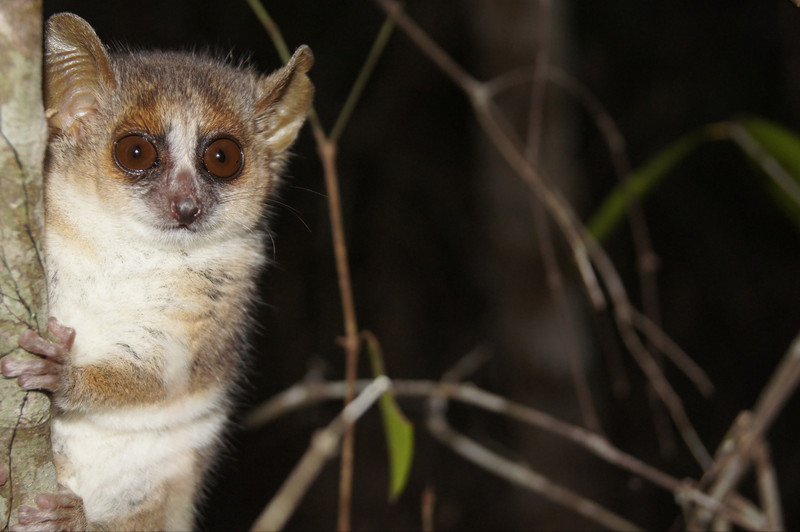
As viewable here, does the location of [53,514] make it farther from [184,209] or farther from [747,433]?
[747,433]

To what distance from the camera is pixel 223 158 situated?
2303 mm

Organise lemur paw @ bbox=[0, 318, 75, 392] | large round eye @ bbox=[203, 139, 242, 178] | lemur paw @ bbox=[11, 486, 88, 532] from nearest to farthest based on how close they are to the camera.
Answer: lemur paw @ bbox=[0, 318, 75, 392] < lemur paw @ bbox=[11, 486, 88, 532] < large round eye @ bbox=[203, 139, 242, 178]

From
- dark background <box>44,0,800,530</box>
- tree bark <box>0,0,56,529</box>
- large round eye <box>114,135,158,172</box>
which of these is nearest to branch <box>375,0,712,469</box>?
large round eye <box>114,135,158,172</box>

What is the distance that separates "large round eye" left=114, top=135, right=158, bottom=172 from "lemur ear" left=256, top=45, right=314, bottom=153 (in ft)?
1.37

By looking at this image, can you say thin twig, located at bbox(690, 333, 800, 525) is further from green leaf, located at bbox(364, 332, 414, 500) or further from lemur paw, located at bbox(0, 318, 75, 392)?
lemur paw, located at bbox(0, 318, 75, 392)

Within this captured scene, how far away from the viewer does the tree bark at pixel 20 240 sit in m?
1.38

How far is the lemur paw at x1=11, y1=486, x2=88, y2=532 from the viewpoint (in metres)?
1.70

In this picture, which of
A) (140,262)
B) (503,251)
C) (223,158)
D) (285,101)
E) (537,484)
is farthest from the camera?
(503,251)

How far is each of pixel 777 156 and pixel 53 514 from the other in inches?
91.4

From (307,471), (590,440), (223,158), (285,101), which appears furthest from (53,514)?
(590,440)

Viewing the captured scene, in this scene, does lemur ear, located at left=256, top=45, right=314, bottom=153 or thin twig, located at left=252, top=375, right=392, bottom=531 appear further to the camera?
lemur ear, located at left=256, top=45, right=314, bottom=153

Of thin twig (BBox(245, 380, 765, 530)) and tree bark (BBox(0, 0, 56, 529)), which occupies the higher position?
tree bark (BBox(0, 0, 56, 529))

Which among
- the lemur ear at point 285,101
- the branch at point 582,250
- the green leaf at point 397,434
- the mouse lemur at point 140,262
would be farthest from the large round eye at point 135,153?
the branch at point 582,250

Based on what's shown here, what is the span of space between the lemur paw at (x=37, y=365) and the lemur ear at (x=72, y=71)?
587 mm
